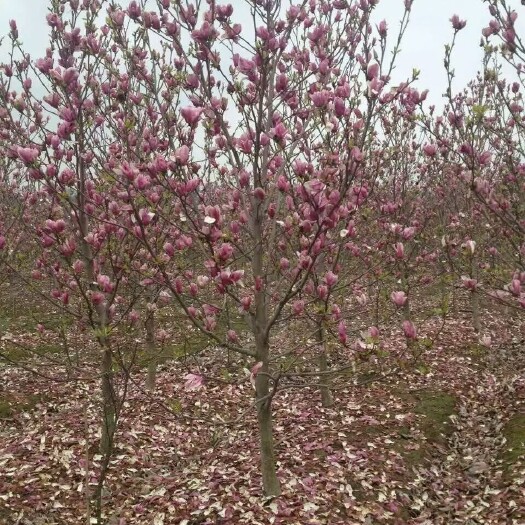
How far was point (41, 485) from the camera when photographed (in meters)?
5.57

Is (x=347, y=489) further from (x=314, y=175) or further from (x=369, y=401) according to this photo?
(x=314, y=175)

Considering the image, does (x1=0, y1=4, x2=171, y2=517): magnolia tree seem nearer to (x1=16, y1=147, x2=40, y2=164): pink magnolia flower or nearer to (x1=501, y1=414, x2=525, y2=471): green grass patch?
(x1=16, y1=147, x2=40, y2=164): pink magnolia flower

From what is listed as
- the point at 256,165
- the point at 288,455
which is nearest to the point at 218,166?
the point at 256,165

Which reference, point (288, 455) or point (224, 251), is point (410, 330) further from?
point (288, 455)

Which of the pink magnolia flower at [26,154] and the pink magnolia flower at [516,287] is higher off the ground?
the pink magnolia flower at [26,154]

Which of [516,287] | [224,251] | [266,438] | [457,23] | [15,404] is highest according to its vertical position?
[457,23]

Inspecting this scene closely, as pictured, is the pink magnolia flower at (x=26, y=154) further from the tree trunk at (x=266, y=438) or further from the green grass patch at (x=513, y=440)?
the green grass patch at (x=513, y=440)

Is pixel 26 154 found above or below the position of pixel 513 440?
above

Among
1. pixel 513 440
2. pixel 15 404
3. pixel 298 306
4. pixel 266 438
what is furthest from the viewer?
pixel 15 404

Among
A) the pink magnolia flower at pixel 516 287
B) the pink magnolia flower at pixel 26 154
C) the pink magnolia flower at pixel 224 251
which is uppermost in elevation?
the pink magnolia flower at pixel 26 154

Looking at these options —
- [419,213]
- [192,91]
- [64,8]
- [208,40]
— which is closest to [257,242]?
[192,91]

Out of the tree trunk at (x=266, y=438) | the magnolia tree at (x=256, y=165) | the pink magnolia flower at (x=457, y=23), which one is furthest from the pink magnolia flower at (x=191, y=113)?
the pink magnolia flower at (x=457, y=23)

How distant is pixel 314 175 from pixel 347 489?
3.57m

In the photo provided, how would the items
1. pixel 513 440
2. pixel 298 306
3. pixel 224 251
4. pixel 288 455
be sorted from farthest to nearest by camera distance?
pixel 513 440, pixel 288 455, pixel 298 306, pixel 224 251
